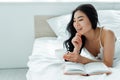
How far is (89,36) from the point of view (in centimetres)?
185

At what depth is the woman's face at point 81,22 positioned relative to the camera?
1723 millimetres

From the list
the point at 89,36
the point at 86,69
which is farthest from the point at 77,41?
the point at 86,69

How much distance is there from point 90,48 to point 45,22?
848 mm

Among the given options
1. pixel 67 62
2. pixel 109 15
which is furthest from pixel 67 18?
pixel 67 62

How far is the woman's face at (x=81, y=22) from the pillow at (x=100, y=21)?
60 cm

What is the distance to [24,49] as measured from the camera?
2.72 m

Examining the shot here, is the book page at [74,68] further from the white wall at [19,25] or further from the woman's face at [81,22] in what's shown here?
the white wall at [19,25]

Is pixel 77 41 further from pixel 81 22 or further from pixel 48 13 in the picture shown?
pixel 48 13

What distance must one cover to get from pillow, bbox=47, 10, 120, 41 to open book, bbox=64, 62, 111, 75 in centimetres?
75

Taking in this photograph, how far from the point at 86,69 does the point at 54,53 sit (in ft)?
1.77

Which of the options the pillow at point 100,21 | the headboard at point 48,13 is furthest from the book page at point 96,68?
the headboard at point 48,13

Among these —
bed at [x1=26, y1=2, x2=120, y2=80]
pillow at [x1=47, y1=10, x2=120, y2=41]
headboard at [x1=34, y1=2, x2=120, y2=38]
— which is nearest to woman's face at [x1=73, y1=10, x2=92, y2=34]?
bed at [x1=26, y1=2, x2=120, y2=80]

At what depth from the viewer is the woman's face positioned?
5.65 ft

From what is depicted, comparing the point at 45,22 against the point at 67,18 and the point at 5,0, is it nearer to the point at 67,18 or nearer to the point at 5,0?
the point at 67,18
